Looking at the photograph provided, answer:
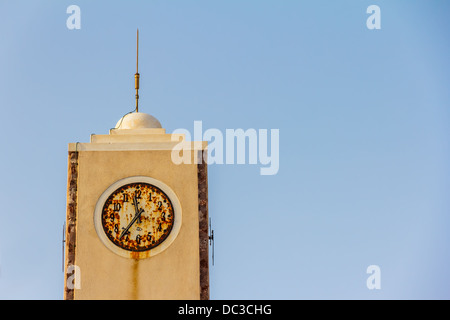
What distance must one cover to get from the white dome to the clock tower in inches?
46.4

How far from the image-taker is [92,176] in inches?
1246

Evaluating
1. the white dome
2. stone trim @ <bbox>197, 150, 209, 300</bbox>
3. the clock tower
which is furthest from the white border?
the white dome

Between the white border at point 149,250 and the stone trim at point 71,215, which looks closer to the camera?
the stone trim at point 71,215

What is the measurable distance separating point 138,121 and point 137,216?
3666mm

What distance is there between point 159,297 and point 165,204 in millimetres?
2787

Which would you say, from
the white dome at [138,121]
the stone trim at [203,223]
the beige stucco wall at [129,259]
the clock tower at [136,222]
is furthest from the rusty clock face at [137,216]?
the white dome at [138,121]

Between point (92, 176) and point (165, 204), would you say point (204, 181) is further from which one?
point (92, 176)

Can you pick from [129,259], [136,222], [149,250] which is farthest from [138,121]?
[129,259]

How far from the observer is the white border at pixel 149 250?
1218 inches

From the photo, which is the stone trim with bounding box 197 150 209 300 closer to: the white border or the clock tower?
the clock tower

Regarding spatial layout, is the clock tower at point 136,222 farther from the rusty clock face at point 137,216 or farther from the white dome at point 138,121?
the white dome at point 138,121

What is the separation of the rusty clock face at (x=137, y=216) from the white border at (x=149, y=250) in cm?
7
